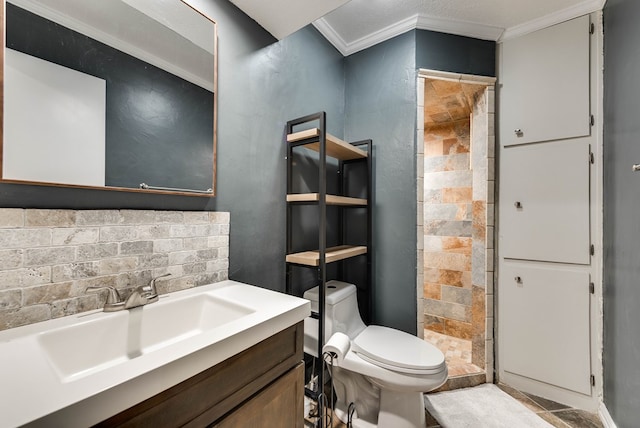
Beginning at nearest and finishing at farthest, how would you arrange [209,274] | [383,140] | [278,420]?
[278,420]
[209,274]
[383,140]

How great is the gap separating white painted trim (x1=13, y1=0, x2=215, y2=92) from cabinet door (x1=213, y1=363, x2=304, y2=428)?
4.07 ft

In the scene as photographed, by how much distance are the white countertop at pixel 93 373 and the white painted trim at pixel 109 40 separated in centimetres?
92

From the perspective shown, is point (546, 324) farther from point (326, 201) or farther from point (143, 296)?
point (143, 296)

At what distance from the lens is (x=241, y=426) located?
2.38ft

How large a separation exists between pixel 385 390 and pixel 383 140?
63.9 inches

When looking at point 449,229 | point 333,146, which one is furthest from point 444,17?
point 449,229

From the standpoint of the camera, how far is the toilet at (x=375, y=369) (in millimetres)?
1306

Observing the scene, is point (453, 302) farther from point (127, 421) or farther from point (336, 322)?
point (127, 421)

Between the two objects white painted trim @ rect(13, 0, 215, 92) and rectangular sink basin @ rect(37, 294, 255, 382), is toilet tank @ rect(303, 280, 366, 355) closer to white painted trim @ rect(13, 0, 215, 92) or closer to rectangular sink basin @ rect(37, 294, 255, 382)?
rectangular sink basin @ rect(37, 294, 255, 382)

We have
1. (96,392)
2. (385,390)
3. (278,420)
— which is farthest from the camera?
(385,390)

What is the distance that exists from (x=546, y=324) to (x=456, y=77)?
182 centimetres

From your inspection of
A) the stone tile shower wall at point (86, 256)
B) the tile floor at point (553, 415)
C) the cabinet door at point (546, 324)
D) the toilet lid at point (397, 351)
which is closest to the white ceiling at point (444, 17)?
the stone tile shower wall at point (86, 256)

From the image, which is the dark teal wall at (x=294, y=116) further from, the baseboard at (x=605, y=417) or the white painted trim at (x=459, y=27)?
the baseboard at (x=605, y=417)

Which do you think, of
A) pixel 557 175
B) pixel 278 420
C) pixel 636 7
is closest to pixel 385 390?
pixel 278 420
